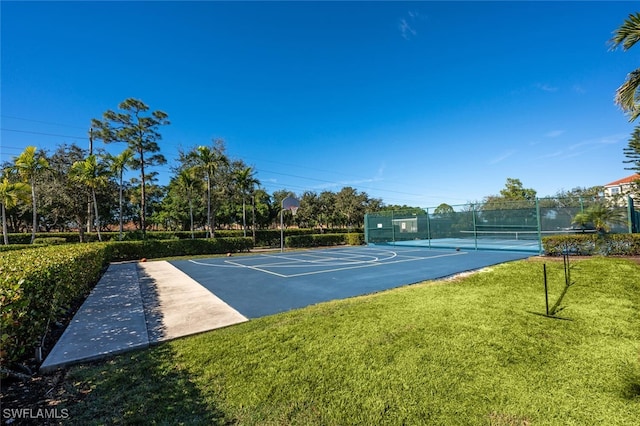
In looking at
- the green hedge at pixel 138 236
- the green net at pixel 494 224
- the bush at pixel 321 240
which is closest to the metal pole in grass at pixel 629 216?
the green net at pixel 494 224

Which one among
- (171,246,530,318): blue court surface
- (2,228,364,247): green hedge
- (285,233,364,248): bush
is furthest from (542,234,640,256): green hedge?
(2,228,364,247): green hedge

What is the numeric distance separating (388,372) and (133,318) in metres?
4.55

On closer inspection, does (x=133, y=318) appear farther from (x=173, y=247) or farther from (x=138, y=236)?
(x=138, y=236)

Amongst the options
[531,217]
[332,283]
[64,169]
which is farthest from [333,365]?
[64,169]

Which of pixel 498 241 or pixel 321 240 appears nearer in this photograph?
pixel 498 241

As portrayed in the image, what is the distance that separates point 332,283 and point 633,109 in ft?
26.8

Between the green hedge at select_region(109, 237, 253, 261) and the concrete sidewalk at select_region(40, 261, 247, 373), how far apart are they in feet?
26.3

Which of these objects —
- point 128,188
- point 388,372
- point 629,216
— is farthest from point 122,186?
point 629,216

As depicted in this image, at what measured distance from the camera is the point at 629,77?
588cm

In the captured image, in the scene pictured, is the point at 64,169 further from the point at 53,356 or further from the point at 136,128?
the point at 53,356

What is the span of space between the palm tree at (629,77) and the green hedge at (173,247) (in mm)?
18987

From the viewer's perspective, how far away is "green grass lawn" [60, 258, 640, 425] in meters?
2.33

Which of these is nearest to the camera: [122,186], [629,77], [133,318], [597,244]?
[133,318]

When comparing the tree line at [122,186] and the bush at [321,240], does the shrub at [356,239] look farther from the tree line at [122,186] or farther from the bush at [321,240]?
the tree line at [122,186]
